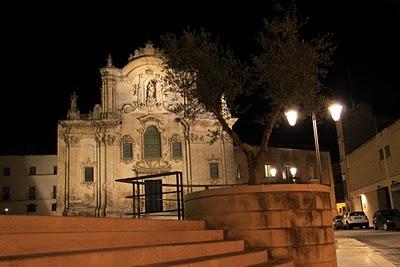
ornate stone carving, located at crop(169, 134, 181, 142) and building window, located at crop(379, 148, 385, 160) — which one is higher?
ornate stone carving, located at crop(169, 134, 181, 142)

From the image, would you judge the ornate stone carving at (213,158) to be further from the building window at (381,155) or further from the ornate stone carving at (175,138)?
the building window at (381,155)

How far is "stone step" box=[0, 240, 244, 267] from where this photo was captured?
4676mm

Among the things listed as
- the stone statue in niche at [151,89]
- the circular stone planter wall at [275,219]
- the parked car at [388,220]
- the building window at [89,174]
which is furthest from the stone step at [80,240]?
the stone statue in niche at [151,89]

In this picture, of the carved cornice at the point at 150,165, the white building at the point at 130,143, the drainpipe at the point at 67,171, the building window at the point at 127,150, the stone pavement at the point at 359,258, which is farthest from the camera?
the building window at the point at 127,150

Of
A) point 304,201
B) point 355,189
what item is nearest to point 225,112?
point 304,201

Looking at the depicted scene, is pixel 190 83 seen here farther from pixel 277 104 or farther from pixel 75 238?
pixel 75 238

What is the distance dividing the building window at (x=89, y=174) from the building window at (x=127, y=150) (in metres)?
2.71

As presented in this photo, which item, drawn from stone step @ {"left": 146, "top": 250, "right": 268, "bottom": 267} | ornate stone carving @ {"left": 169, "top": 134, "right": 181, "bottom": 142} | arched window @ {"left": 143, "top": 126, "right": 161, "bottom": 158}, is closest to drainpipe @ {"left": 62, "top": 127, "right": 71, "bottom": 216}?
arched window @ {"left": 143, "top": 126, "right": 161, "bottom": 158}

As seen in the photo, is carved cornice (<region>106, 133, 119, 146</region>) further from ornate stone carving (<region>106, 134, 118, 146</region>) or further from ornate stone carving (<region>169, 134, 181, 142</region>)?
ornate stone carving (<region>169, 134, 181, 142</region>)

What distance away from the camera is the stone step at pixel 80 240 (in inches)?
197

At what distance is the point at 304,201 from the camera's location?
9367 mm

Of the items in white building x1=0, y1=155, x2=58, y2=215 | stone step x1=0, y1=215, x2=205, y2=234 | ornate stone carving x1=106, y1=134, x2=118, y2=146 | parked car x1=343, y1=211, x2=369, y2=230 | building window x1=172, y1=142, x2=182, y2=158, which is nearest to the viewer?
stone step x1=0, y1=215, x2=205, y2=234

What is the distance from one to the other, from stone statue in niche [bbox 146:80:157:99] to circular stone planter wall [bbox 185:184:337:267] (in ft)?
94.2

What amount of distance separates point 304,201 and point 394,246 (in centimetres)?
843
